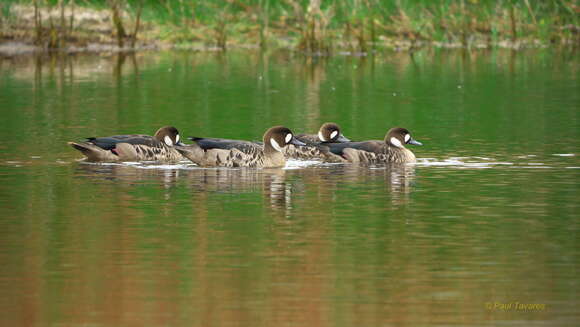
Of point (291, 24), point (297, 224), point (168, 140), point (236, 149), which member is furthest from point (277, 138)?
point (291, 24)

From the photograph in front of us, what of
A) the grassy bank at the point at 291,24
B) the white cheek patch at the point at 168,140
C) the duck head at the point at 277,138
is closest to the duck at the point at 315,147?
the duck head at the point at 277,138

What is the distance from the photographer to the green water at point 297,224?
410 inches

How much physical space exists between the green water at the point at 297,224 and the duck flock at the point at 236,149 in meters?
0.28

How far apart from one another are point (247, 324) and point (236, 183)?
776 centimetres

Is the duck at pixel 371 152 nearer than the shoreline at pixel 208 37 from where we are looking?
Yes

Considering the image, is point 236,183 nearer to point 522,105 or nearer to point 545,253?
point 545,253

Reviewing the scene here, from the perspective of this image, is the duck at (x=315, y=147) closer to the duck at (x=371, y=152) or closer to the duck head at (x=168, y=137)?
the duck at (x=371, y=152)

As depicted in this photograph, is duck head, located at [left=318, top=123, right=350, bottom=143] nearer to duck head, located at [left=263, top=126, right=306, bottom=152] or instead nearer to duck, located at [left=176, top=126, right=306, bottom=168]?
duck head, located at [left=263, top=126, right=306, bottom=152]

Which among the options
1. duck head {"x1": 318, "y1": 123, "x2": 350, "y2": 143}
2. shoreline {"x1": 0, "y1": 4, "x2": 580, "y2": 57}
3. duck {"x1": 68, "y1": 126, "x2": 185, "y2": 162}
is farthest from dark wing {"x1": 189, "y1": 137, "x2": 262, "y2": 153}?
shoreline {"x1": 0, "y1": 4, "x2": 580, "y2": 57}

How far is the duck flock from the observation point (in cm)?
1919

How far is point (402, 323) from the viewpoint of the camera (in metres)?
9.79

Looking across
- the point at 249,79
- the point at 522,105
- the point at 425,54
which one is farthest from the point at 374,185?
the point at 425,54

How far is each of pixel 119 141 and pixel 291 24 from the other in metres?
34.2

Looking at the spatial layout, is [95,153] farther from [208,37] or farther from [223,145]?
[208,37]
